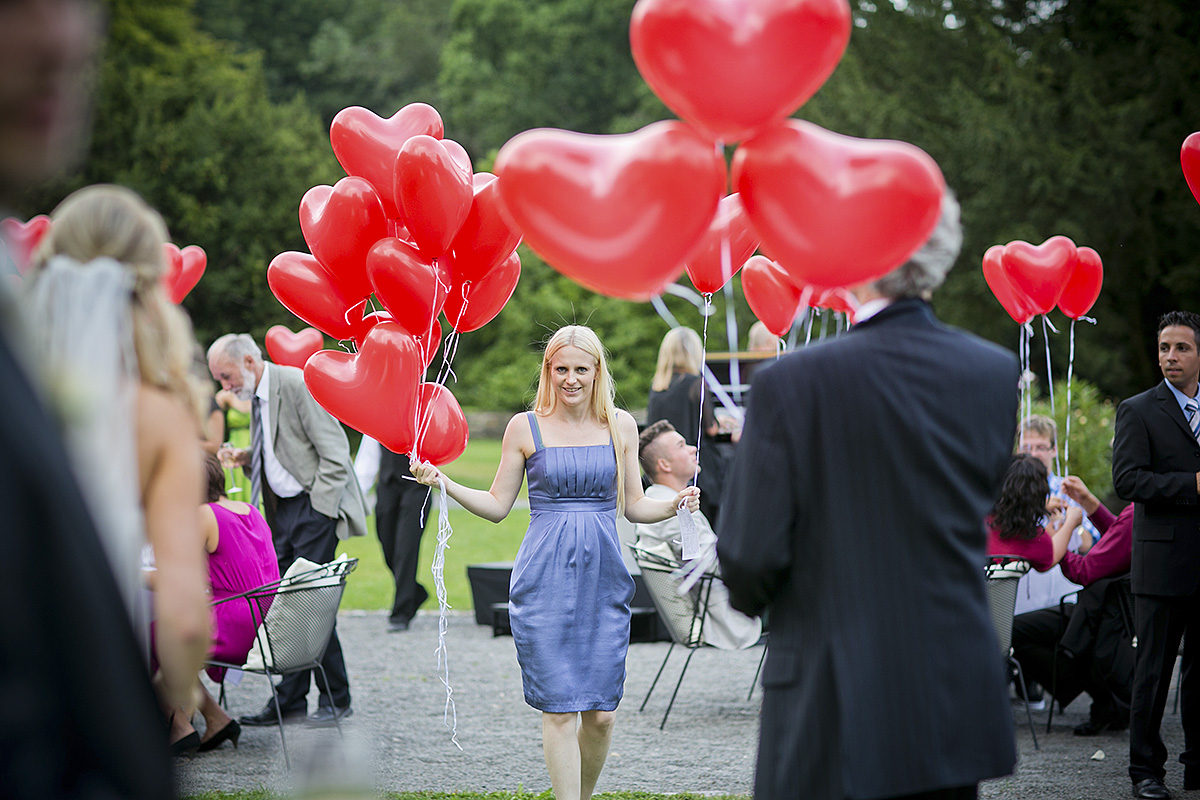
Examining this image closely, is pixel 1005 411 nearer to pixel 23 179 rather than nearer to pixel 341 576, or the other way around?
pixel 23 179

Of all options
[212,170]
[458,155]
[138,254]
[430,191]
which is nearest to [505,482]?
[430,191]

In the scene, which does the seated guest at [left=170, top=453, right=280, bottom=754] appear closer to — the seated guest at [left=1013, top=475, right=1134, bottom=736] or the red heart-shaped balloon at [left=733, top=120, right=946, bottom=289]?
the red heart-shaped balloon at [left=733, top=120, right=946, bottom=289]

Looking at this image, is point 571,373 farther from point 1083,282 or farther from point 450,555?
point 450,555

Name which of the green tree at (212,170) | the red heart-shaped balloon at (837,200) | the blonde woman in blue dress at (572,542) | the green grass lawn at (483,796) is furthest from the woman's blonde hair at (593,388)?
the green tree at (212,170)

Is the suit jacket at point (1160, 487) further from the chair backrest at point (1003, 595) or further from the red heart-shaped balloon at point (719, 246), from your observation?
the red heart-shaped balloon at point (719, 246)

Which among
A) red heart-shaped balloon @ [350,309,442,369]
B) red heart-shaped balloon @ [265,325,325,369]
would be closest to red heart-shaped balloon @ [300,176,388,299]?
red heart-shaped balloon @ [350,309,442,369]

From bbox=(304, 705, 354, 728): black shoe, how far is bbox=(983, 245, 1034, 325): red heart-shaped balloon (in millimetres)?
4496

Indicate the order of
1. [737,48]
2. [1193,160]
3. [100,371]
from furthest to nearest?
[1193,160] → [737,48] → [100,371]

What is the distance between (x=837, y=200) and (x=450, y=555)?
39.2 feet

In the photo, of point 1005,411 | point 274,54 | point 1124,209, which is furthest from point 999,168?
point 274,54

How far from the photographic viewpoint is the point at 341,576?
5.46 meters

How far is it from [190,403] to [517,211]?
3.37ft

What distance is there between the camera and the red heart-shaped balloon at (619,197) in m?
2.65

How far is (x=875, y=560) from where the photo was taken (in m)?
2.34
